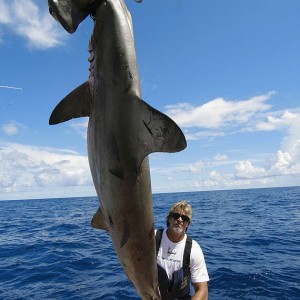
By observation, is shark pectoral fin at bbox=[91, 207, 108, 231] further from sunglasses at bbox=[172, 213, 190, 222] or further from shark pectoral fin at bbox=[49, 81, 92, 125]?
sunglasses at bbox=[172, 213, 190, 222]

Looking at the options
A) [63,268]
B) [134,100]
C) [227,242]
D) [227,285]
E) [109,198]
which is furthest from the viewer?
[227,242]

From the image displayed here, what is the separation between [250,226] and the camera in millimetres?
28031

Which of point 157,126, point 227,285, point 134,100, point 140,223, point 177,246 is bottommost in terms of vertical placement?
point 227,285

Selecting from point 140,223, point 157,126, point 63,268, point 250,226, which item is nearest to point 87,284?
point 63,268

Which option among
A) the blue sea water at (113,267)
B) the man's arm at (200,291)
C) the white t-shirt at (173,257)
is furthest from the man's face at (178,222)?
the blue sea water at (113,267)

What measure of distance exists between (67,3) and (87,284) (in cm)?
1134

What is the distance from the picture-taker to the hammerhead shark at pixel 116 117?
120 inches

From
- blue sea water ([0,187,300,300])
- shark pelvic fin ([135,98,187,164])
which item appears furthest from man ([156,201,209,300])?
blue sea water ([0,187,300,300])

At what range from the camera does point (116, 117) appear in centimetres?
313

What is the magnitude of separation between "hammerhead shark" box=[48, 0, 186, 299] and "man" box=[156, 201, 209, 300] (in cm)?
188

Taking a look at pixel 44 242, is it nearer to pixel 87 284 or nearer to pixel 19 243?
pixel 19 243

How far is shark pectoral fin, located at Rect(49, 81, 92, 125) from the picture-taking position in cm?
345

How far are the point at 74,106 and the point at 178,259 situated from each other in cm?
312

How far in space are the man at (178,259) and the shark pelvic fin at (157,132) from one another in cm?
245
